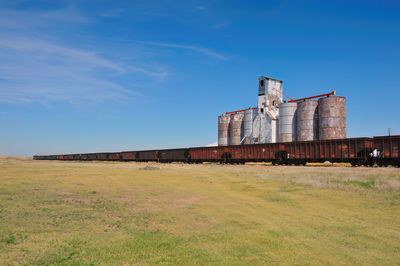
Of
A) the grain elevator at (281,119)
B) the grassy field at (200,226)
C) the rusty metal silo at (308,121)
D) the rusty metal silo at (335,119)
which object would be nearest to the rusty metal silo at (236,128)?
the grain elevator at (281,119)

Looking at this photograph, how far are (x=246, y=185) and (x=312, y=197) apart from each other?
519 cm

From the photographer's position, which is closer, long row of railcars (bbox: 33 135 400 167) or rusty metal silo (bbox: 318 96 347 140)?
long row of railcars (bbox: 33 135 400 167)

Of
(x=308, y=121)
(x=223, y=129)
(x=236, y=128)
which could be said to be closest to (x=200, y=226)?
(x=308, y=121)

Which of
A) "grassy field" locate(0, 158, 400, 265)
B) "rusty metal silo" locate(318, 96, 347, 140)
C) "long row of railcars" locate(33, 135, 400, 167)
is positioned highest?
"rusty metal silo" locate(318, 96, 347, 140)

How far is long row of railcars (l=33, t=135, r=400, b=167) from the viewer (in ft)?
109

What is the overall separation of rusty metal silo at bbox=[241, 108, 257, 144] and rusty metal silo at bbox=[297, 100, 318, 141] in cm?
1511

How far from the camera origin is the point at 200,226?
11.4 meters

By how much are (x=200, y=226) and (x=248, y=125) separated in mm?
64434

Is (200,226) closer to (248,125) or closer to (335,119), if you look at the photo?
(335,119)

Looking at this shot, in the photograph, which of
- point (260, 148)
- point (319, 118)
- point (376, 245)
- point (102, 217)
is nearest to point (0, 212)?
point (102, 217)

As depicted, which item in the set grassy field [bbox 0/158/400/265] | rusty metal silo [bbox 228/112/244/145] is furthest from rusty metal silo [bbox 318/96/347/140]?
grassy field [bbox 0/158/400/265]

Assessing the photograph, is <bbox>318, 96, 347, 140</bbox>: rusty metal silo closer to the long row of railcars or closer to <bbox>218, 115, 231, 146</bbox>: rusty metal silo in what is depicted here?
the long row of railcars

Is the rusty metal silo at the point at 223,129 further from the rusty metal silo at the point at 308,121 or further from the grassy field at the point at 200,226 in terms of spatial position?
the grassy field at the point at 200,226

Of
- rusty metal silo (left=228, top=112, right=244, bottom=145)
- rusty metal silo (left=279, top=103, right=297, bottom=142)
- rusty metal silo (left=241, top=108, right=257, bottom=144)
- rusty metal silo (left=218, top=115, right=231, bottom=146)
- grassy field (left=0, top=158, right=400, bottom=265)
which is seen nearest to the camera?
grassy field (left=0, top=158, right=400, bottom=265)
